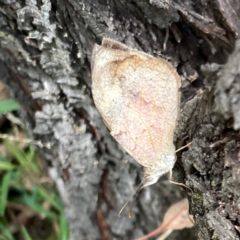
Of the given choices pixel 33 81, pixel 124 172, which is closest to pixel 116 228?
pixel 124 172

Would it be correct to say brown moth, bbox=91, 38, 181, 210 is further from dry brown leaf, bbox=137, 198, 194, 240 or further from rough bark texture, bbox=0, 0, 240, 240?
dry brown leaf, bbox=137, 198, 194, 240

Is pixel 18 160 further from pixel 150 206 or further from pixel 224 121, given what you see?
pixel 224 121

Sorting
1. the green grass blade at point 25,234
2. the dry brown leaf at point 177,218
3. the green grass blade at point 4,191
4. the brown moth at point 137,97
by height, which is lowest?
the green grass blade at point 25,234

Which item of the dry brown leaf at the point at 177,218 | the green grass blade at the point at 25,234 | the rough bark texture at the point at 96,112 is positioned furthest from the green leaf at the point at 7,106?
the dry brown leaf at the point at 177,218

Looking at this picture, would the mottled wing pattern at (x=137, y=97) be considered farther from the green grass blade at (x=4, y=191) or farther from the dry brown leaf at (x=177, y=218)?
the green grass blade at (x=4, y=191)

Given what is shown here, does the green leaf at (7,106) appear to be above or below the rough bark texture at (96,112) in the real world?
below

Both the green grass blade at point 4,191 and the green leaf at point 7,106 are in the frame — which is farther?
the green grass blade at point 4,191

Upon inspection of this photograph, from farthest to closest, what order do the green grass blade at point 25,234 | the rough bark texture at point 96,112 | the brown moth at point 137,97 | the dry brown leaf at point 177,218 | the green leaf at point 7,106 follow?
the green grass blade at point 25,234, the green leaf at point 7,106, the dry brown leaf at point 177,218, the brown moth at point 137,97, the rough bark texture at point 96,112
